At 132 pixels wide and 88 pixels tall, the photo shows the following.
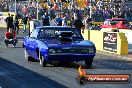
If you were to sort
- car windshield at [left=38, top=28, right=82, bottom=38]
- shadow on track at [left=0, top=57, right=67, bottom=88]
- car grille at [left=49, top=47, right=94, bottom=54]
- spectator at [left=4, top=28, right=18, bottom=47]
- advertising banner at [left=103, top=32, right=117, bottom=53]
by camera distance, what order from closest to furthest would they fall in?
shadow on track at [left=0, top=57, right=67, bottom=88]
car grille at [left=49, top=47, right=94, bottom=54]
car windshield at [left=38, top=28, right=82, bottom=38]
advertising banner at [left=103, top=32, right=117, bottom=53]
spectator at [left=4, top=28, right=18, bottom=47]

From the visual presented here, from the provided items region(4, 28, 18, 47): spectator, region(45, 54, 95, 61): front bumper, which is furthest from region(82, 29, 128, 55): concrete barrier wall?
region(45, 54, 95, 61): front bumper

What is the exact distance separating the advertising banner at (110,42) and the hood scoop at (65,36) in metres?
6.08

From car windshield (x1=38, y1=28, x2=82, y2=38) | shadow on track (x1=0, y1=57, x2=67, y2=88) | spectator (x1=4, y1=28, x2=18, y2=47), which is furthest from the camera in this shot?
spectator (x1=4, y1=28, x2=18, y2=47)

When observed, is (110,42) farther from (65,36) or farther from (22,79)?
(22,79)

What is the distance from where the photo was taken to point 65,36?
14445 mm

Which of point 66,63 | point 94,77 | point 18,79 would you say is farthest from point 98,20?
point 94,77

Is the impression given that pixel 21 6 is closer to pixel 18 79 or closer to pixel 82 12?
pixel 82 12

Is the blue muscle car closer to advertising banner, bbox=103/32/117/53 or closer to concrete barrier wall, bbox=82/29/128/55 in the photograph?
concrete barrier wall, bbox=82/29/128/55

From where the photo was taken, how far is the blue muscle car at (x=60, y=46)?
13.6 meters

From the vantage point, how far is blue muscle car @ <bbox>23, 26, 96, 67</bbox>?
13.6 metres

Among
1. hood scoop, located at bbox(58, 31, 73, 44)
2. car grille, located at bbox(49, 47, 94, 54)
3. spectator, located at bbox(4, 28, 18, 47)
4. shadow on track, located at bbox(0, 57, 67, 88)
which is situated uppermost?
hood scoop, located at bbox(58, 31, 73, 44)

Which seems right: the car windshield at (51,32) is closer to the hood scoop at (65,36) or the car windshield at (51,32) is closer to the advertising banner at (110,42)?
the hood scoop at (65,36)

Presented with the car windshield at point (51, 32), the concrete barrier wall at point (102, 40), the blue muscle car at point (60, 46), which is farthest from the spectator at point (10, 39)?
the car windshield at point (51, 32)

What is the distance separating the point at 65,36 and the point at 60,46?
892 mm
